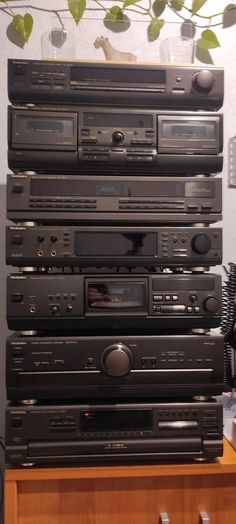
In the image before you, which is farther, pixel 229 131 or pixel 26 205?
pixel 229 131

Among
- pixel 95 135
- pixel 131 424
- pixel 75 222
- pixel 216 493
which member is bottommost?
pixel 216 493

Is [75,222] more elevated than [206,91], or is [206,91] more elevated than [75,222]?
[206,91]

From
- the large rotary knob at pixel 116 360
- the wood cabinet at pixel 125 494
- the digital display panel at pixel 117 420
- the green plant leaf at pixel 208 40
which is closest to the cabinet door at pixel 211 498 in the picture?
the wood cabinet at pixel 125 494

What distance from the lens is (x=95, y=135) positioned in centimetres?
85

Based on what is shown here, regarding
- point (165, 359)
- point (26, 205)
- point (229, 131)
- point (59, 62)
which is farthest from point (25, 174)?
point (229, 131)

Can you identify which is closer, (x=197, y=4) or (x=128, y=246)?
(x=128, y=246)

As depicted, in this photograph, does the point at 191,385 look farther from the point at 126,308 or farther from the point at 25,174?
the point at 25,174

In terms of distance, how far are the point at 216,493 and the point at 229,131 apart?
0.92m

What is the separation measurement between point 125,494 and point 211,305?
0.39 m

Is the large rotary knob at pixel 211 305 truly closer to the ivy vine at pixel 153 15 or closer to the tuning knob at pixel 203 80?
the tuning knob at pixel 203 80

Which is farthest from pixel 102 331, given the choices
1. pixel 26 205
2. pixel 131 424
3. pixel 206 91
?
pixel 206 91

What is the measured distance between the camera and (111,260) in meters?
0.86

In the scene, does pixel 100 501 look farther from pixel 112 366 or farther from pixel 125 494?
pixel 112 366

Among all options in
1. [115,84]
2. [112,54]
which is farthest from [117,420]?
[112,54]
